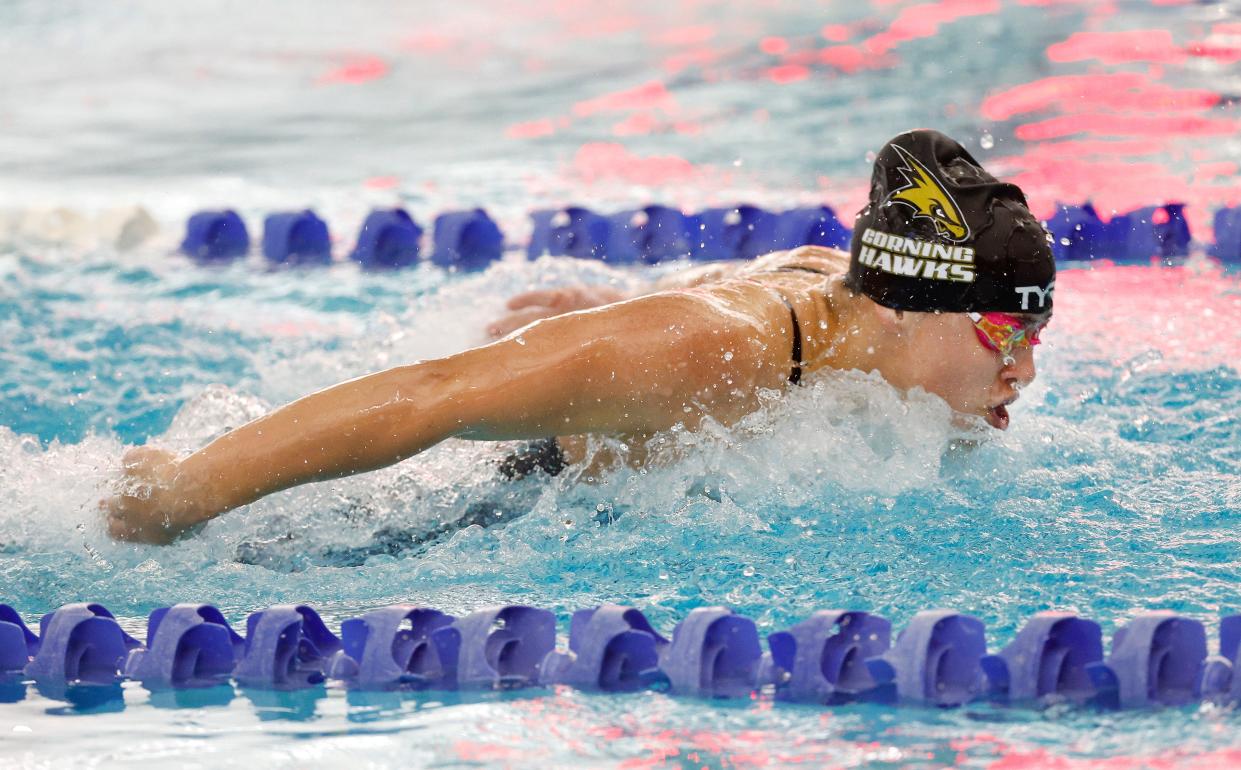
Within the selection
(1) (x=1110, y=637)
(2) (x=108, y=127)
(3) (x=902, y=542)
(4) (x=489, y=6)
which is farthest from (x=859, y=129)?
A: (1) (x=1110, y=637)

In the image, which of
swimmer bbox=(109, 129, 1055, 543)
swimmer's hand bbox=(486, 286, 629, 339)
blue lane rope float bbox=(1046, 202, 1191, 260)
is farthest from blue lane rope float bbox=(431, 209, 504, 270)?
swimmer bbox=(109, 129, 1055, 543)

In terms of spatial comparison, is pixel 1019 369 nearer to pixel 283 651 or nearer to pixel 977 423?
pixel 977 423

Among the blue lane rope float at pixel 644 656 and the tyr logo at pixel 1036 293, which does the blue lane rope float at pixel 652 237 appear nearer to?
the tyr logo at pixel 1036 293

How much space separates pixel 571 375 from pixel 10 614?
3.17 feet

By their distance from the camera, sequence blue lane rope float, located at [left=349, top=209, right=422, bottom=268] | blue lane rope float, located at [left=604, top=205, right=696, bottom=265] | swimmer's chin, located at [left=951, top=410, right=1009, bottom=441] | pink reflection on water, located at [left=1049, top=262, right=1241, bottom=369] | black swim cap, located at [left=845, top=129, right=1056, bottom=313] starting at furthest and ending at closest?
blue lane rope float, located at [left=349, top=209, right=422, bottom=268] → blue lane rope float, located at [left=604, top=205, right=696, bottom=265] → pink reflection on water, located at [left=1049, top=262, right=1241, bottom=369] → swimmer's chin, located at [left=951, top=410, right=1009, bottom=441] → black swim cap, located at [left=845, top=129, right=1056, bottom=313]

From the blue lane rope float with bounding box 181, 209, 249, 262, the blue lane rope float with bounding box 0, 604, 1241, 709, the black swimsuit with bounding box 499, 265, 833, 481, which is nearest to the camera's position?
the blue lane rope float with bounding box 0, 604, 1241, 709

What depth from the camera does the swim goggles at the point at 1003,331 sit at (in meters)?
2.55

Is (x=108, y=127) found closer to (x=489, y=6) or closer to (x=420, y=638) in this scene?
(x=489, y=6)

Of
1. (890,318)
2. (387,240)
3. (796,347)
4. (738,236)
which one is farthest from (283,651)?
(387,240)

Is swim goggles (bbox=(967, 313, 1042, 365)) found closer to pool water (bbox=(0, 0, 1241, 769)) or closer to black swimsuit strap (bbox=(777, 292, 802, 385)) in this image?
pool water (bbox=(0, 0, 1241, 769))

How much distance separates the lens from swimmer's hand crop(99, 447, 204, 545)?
2311 millimetres

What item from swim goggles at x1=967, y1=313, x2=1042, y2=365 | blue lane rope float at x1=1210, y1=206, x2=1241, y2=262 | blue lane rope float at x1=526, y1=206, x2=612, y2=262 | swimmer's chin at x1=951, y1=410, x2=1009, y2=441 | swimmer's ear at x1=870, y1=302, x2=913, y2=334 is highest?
blue lane rope float at x1=526, y1=206, x2=612, y2=262

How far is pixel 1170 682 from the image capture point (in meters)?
1.95

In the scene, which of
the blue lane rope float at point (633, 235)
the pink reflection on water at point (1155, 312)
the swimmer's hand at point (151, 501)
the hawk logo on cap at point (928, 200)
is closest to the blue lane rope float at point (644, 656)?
the swimmer's hand at point (151, 501)
